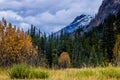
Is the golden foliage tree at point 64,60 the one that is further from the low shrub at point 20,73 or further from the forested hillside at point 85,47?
the low shrub at point 20,73

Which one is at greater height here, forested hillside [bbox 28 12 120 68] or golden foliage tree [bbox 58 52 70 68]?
forested hillside [bbox 28 12 120 68]

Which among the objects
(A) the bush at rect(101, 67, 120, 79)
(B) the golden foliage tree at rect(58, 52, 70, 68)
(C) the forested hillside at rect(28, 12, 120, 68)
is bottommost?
(A) the bush at rect(101, 67, 120, 79)

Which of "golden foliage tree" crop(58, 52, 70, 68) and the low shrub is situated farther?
"golden foliage tree" crop(58, 52, 70, 68)

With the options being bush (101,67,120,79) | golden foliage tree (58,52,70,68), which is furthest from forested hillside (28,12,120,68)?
bush (101,67,120,79)

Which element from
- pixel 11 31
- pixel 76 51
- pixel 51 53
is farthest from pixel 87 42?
pixel 11 31

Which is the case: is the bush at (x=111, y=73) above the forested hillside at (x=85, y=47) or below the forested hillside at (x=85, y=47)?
below

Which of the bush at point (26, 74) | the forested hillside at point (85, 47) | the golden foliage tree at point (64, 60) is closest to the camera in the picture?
the bush at point (26, 74)

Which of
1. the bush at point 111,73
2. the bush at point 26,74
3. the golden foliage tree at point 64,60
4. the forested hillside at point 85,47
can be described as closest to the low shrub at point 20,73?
the bush at point 26,74

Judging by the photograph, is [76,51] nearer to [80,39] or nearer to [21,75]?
[80,39]

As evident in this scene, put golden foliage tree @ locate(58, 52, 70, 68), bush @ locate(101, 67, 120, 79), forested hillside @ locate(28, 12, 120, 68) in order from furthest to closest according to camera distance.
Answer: forested hillside @ locate(28, 12, 120, 68) → golden foliage tree @ locate(58, 52, 70, 68) → bush @ locate(101, 67, 120, 79)

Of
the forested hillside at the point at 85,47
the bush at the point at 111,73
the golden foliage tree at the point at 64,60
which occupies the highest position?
the forested hillside at the point at 85,47

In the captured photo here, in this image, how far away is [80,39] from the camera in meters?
161

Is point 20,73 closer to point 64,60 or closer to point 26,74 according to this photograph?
point 26,74

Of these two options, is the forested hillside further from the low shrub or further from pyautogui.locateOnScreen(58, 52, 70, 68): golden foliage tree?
the low shrub
